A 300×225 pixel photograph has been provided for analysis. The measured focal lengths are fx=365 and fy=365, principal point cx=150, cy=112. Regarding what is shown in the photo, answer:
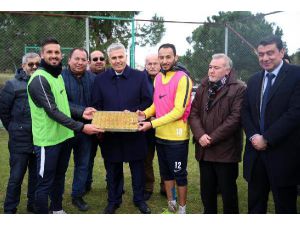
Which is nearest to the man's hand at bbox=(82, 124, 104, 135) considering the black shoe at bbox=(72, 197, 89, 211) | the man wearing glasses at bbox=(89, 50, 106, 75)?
the black shoe at bbox=(72, 197, 89, 211)

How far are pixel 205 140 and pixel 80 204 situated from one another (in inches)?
75.7

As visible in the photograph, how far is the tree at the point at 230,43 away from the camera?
9.97 m

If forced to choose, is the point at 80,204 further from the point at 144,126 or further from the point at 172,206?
the point at 144,126

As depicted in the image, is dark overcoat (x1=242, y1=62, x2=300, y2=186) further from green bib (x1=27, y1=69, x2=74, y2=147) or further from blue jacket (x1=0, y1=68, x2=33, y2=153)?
blue jacket (x1=0, y1=68, x2=33, y2=153)

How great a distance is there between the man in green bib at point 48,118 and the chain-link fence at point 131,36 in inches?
211

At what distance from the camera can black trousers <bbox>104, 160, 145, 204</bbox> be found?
425 cm

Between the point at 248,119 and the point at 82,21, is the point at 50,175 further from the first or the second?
the point at 82,21

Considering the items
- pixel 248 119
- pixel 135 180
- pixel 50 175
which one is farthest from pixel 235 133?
pixel 50 175

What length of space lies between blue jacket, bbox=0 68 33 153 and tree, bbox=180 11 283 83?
676 centimetres

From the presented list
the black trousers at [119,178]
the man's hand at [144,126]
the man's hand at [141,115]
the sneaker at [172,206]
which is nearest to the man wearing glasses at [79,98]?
the black trousers at [119,178]

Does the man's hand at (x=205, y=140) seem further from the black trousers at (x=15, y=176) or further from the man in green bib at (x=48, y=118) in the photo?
the black trousers at (x=15, y=176)

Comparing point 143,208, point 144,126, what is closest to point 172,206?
point 143,208

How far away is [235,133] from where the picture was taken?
3.63m

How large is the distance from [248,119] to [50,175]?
6.76 ft
